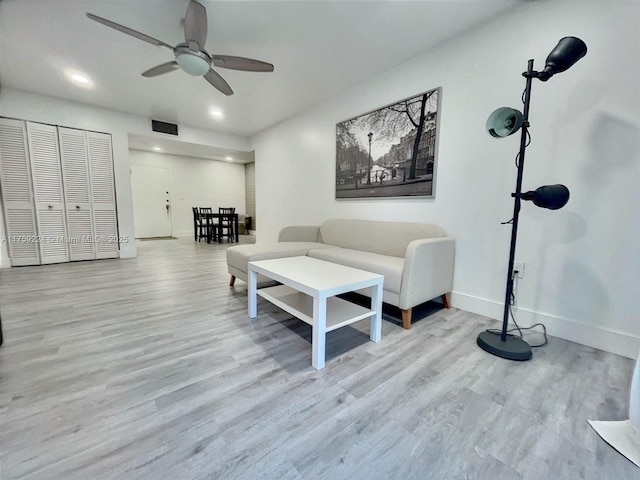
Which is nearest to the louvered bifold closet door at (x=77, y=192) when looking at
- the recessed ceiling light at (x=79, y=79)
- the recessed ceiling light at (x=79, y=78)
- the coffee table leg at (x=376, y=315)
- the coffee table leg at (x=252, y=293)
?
the recessed ceiling light at (x=79, y=79)

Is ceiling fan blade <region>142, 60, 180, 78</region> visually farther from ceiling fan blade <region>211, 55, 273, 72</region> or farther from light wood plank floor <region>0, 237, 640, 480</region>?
light wood plank floor <region>0, 237, 640, 480</region>

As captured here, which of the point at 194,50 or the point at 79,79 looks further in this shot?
the point at 79,79

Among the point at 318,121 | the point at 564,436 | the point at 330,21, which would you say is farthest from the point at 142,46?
the point at 564,436

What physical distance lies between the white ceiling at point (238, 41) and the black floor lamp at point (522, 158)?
942mm

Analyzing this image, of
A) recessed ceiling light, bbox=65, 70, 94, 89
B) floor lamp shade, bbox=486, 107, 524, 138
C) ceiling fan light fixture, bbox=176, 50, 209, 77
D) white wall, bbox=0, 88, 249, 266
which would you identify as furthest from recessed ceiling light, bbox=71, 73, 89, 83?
floor lamp shade, bbox=486, 107, 524, 138

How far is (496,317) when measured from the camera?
2113mm

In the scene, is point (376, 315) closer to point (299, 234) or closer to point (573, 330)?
point (573, 330)

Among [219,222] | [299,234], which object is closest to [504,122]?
[299,234]

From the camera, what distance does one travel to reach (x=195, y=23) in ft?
6.03

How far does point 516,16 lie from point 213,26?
2.39 m

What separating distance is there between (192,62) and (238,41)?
598 millimetres

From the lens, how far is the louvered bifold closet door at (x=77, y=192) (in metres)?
3.90

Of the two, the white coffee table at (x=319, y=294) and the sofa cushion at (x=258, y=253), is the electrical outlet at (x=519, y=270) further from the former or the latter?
the sofa cushion at (x=258, y=253)

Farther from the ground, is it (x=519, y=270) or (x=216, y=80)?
(x=216, y=80)
